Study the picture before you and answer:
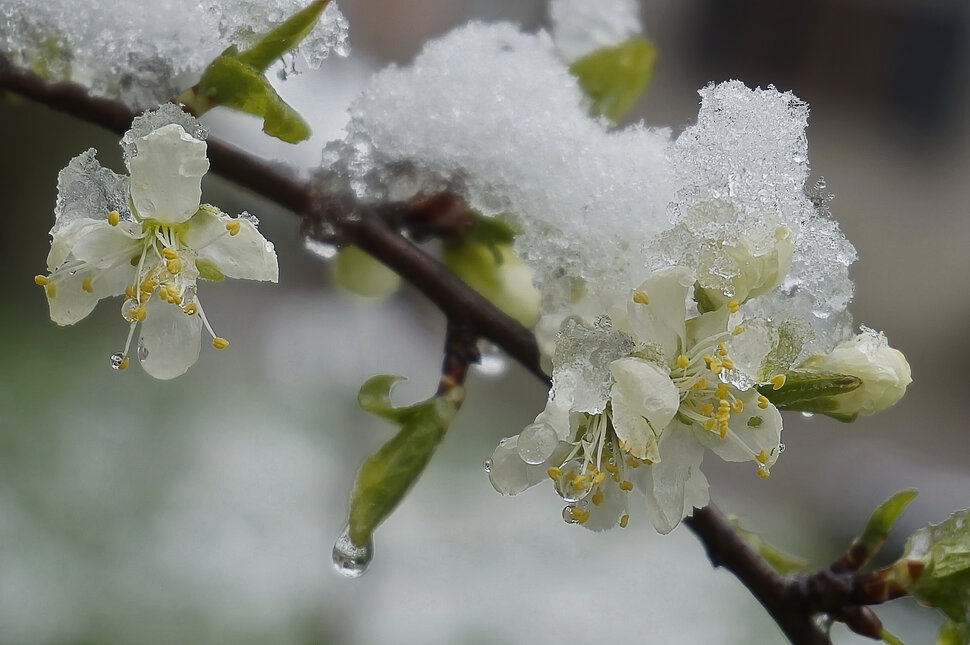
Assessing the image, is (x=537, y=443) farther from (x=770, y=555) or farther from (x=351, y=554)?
(x=770, y=555)

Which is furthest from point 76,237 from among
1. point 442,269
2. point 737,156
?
point 737,156

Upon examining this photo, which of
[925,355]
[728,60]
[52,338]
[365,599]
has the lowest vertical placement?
[52,338]

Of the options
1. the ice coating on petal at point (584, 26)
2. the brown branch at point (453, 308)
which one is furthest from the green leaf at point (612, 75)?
the brown branch at point (453, 308)

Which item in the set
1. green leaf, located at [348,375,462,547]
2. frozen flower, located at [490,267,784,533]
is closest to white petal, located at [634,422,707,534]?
frozen flower, located at [490,267,784,533]

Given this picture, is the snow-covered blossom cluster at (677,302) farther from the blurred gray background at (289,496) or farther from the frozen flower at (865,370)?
the blurred gray background at (289,496)

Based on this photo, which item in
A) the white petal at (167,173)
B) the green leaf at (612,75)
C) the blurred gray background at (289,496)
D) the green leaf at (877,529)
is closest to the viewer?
the white petal at (167,173)

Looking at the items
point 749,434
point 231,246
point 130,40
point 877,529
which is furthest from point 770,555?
point 130,40

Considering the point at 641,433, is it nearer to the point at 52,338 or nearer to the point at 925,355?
the point at 52,338

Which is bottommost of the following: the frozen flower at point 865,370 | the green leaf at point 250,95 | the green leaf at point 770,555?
A: the green leaf at point 770,555

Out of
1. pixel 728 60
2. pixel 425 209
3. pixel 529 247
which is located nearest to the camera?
pixel 529 247
